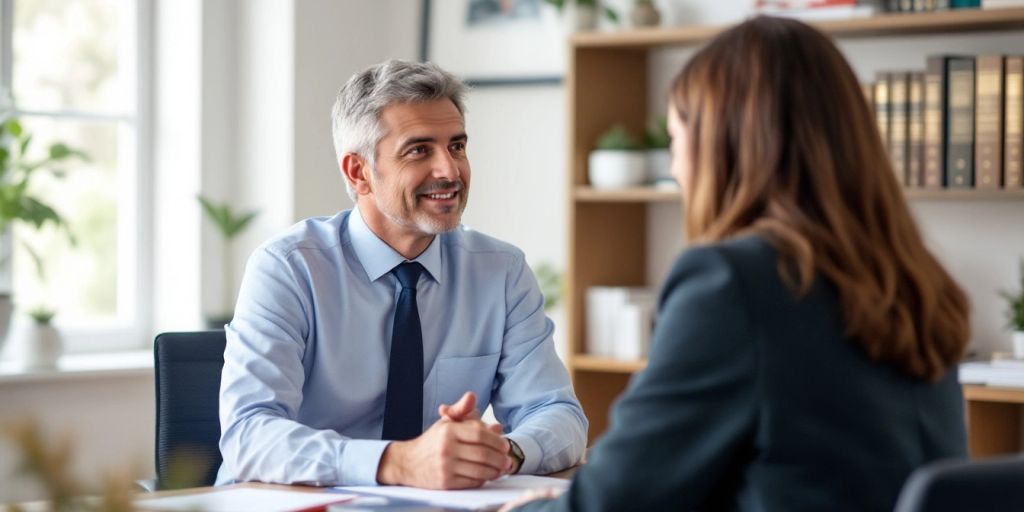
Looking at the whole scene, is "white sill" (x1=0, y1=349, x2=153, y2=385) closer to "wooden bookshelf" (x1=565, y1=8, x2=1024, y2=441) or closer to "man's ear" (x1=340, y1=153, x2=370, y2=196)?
"wooden bookshelf" (x1=565, y1=8, x2=1024, y2=441)

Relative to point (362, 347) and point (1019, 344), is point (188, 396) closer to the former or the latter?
point (362, 347)

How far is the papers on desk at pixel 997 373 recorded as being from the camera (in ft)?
10.6

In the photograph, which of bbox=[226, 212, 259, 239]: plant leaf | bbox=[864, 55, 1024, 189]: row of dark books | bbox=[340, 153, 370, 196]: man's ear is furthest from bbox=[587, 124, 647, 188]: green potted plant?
bbox=[340, 153, 370, 196]: man's ear

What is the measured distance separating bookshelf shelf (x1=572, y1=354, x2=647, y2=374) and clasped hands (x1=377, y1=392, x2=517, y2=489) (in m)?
1.91

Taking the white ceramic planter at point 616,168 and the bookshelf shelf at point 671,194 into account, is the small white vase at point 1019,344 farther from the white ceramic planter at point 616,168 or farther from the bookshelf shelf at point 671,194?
the white ceramic planter at point 616,168

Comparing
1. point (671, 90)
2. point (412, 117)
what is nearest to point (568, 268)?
point (412, 117)

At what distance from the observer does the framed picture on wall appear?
4.30 meters

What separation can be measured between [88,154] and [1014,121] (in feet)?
9.33

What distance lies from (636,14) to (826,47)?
2586mm

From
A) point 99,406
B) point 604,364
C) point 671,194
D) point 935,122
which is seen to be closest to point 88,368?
point 99,406

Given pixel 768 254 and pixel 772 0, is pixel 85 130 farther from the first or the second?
pixel 768 254

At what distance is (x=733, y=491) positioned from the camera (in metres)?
1.28

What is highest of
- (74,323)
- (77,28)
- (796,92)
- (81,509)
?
(77,28)

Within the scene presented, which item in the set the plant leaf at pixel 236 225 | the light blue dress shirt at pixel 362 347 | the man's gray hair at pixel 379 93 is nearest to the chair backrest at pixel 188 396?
the light blue dress shirt at pixel 362 347
